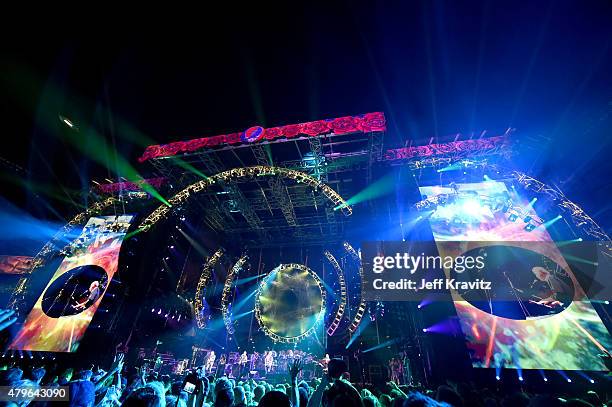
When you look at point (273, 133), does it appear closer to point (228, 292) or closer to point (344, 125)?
point (344, 125)

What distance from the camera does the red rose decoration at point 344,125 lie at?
8.76 meters

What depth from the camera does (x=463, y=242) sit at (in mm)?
8156

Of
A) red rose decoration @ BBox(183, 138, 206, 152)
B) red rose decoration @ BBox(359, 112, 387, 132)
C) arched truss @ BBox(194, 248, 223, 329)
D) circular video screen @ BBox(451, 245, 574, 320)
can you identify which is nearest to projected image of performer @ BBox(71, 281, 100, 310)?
arched truss @ BBox(194, 248, 223, 329)

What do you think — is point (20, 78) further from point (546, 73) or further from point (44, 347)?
point (546, 73)

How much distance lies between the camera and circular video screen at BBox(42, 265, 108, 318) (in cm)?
948

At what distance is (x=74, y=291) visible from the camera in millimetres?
9891

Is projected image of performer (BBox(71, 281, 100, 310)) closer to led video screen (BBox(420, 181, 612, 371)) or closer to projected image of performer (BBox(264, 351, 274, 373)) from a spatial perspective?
projected image of performer (BBox(264, 351, 274, 373))

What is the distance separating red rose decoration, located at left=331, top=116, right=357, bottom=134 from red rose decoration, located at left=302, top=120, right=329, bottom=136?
301 mm

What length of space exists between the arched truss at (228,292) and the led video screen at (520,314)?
11831mm

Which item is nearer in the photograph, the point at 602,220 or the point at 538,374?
the point at 538,374

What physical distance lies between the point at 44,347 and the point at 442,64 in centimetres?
1668

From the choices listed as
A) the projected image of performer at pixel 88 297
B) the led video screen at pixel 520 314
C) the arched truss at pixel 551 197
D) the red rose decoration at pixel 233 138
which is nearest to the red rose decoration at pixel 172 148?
the red rose decoration at pixel 233 138

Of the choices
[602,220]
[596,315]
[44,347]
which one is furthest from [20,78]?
[602,220]

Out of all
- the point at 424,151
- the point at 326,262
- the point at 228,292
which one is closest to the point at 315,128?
the point at 424,151
